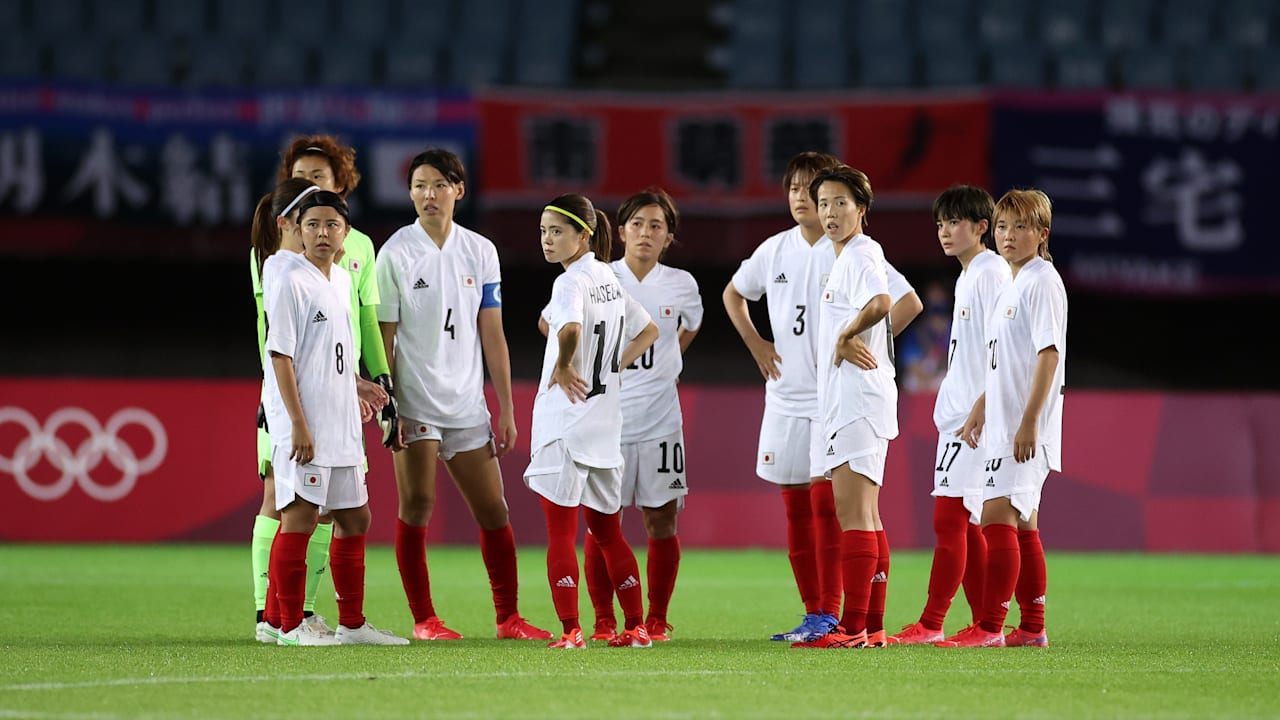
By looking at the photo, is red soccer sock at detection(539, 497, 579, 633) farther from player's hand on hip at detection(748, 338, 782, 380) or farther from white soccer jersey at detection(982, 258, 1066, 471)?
white soccer jersey at detection(982, 258, 1066, 471)

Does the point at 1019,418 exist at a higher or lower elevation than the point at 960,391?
lower

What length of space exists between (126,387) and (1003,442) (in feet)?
25.5

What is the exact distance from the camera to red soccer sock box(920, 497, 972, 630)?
7234mm

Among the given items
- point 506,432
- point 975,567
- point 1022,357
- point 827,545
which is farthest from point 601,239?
point 975,567

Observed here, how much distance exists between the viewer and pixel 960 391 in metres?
7.41

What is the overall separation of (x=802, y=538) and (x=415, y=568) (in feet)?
5.64

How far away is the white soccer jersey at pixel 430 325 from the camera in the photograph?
718cm

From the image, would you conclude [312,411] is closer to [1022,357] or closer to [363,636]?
[363,636]

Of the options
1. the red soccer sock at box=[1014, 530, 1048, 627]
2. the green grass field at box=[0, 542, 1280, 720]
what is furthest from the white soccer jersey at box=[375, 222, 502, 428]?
the red soccer sock at box=[1014, 530, 1048, 627]

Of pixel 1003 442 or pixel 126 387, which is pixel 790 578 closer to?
pixel 1003 442

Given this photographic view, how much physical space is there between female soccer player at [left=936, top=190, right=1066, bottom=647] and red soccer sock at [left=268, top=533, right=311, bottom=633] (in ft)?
8.81

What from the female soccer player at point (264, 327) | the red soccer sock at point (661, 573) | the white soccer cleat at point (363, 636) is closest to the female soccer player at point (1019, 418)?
the red soccer sock at point (661, 573)

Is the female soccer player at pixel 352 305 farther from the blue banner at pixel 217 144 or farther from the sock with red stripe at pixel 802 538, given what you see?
the blue banner at pixel 217 144

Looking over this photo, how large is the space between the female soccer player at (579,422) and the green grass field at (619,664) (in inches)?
11.5
